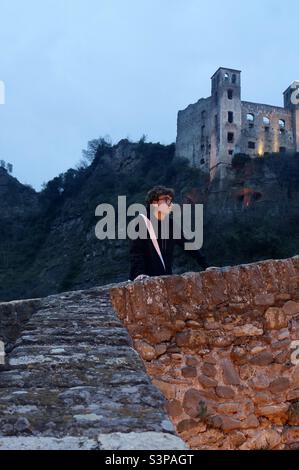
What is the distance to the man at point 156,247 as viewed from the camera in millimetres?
4316

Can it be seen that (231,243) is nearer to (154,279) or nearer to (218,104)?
(218,104)

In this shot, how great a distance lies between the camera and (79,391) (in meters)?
2.24

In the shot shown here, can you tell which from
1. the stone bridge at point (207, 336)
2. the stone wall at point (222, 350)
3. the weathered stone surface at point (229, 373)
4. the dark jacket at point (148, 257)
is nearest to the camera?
the stone bridge at point (207, 336)

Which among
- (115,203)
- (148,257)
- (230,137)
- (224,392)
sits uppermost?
(230,137)

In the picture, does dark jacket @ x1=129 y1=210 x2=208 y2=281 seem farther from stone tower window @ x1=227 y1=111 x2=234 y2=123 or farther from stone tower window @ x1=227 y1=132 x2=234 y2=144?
stone tower window @ x1=227 y1=111 x2=234 y2=123

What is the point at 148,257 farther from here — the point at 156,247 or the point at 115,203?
the point at 115,203

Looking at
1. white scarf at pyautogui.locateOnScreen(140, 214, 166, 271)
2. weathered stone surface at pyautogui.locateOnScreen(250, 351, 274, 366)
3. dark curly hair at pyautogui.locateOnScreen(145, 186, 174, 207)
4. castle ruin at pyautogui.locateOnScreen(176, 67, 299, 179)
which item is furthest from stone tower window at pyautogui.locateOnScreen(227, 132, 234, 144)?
weathered stone surface at pyautogui.locateOnScreen(250, 351, 274, 366)

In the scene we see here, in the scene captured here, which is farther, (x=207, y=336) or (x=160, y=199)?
(x=160, y=199)

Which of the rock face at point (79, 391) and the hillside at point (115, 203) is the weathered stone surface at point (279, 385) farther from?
the hillside at point (115, 203)

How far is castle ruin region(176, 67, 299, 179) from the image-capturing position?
156 feet

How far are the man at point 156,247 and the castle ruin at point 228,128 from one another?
136 ft

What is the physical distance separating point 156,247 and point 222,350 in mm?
1008

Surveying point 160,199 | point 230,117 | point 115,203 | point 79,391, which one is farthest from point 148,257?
point 230,117

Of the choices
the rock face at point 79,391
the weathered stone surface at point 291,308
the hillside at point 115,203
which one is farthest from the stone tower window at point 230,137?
the rock face at point 79,391
